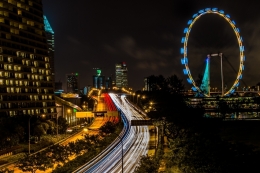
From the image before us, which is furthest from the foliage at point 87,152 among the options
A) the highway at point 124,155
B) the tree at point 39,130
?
the tree at point 39,130

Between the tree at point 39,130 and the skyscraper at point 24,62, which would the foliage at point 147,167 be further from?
the skyscraper at point 24,62

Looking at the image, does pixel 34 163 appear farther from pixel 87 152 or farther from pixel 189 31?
pixel 189 31

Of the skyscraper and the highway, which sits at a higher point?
the skyscraper

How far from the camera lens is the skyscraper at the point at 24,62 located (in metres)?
82.2

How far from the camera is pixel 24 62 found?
89.6 m

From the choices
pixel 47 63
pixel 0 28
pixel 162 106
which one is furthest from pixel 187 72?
pixel 0 28

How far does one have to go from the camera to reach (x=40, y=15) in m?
98.2

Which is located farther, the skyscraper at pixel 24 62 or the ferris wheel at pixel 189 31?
the ferris wheel at pixel 189 31

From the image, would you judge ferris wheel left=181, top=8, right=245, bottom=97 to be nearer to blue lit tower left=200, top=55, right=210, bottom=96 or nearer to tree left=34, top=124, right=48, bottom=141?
blue lit tower left=200, top=55, right=210, bottom=96

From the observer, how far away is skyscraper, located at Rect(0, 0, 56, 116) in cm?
8225

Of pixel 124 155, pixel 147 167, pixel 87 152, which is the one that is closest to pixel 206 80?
pixel 124 155

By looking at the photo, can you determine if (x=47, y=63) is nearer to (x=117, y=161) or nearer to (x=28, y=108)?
(x=28, y=108)

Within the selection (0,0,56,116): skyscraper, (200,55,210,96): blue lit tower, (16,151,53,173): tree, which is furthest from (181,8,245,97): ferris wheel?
(16,151,53,173): tree

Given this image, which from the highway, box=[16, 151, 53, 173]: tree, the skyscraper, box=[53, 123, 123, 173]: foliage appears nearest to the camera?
box=[16, 151, 53, 173]: tree
